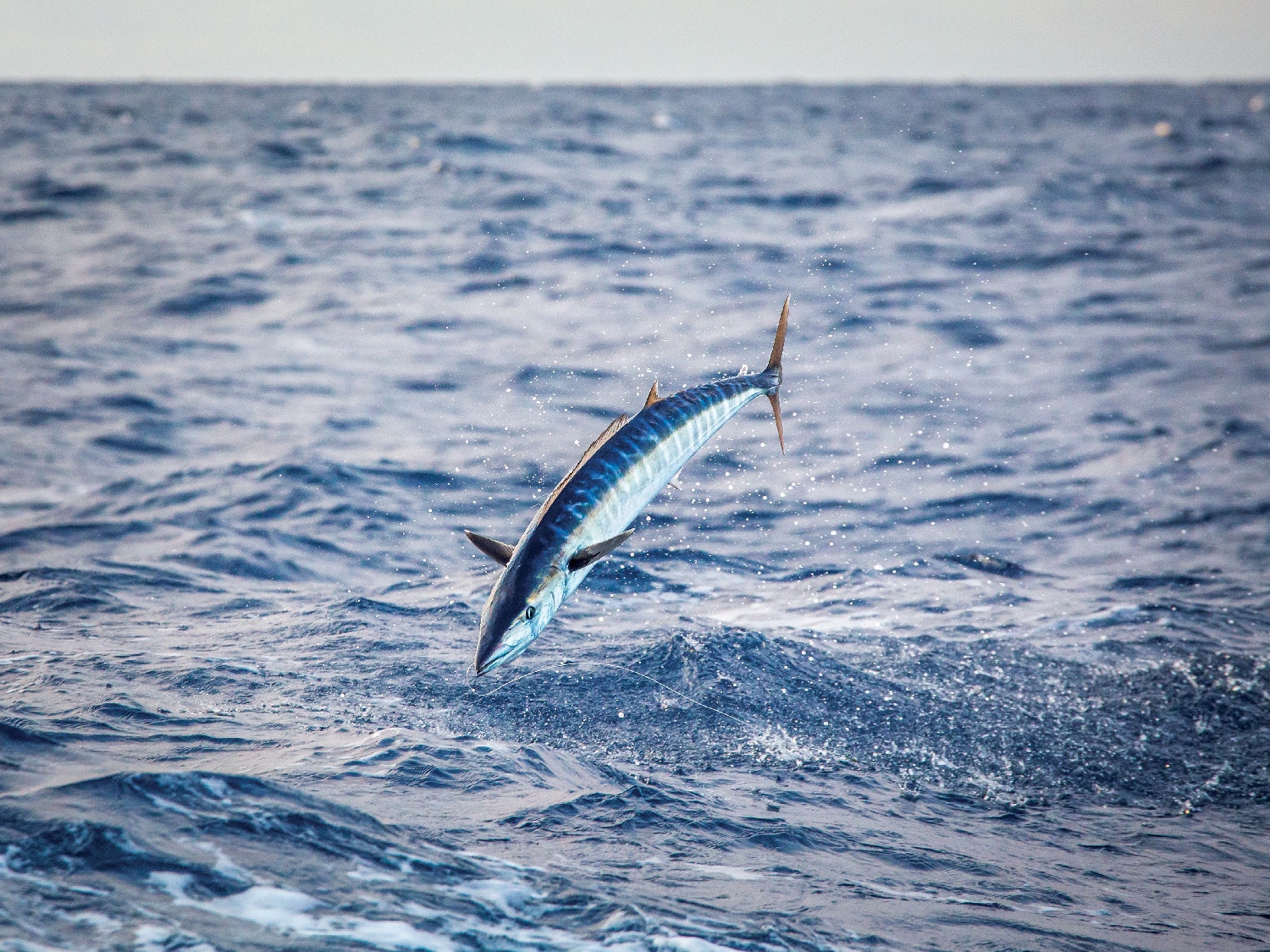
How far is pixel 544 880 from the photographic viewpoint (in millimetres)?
3791

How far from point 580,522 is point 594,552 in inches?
6.1

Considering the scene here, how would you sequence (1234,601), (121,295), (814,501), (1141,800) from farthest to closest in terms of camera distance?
(121,295)
(814,501)
(1234,601)
(1141,800)

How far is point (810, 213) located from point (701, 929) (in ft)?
82.9

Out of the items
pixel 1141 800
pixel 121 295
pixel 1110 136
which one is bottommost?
pixel 1141 800

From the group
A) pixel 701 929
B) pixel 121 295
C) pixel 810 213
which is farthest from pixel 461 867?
pixel 810 213

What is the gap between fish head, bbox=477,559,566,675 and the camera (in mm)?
3646

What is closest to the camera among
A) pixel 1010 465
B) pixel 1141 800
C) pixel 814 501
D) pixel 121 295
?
pixel 1141 800

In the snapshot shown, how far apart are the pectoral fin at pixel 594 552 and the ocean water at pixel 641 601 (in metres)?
1.07

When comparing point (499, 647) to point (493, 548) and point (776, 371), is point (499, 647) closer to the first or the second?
point (493, 548)

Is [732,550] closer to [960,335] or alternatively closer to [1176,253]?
[960,335]

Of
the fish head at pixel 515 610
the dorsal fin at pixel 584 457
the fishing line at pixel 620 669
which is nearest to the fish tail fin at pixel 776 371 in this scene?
the dorsal fin at pixel 584 457

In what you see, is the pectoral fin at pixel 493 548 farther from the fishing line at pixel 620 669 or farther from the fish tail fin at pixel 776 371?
the fishing line at pixel 620 669

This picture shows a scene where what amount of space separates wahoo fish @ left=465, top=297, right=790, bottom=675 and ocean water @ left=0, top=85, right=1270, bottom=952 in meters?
0.86

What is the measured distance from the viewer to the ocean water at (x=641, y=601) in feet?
12.6
